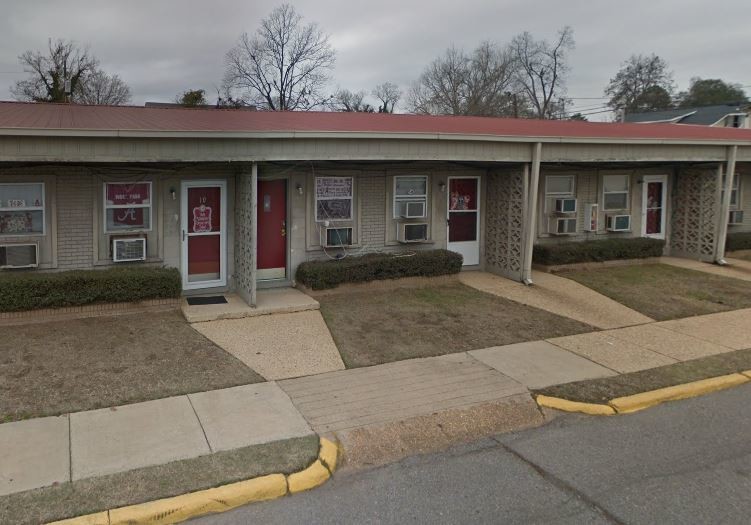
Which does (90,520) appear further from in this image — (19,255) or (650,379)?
(19,255)

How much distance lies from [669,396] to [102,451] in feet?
17.7

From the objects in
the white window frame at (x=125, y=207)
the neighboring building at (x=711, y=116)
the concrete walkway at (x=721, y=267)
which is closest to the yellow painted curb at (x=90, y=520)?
the white window frame at (x=125, y=207)

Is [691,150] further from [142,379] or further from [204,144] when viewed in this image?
[142,379]

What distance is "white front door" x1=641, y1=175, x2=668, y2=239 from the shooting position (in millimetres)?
14820

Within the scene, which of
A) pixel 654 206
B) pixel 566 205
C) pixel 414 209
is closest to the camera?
pixel 414 209

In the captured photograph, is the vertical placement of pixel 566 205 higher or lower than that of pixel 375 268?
higher

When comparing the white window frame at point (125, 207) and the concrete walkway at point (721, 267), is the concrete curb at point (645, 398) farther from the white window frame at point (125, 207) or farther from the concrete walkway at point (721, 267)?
the concrete walkway at point (721, 267)

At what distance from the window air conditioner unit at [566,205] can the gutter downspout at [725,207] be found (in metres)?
3.50

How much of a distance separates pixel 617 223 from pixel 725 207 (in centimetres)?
233

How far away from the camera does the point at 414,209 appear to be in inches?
465

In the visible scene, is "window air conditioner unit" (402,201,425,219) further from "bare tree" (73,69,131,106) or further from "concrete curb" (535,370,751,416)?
"bare tree" (73,69,131,106)

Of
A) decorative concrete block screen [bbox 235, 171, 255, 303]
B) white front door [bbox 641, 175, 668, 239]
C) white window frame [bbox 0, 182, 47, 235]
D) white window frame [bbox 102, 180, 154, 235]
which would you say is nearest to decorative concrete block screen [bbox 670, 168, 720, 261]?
white front door [bbox 641, 175, 668, 239]

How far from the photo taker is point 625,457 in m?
4.85

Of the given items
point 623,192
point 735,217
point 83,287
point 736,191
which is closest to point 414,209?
point 623,192
